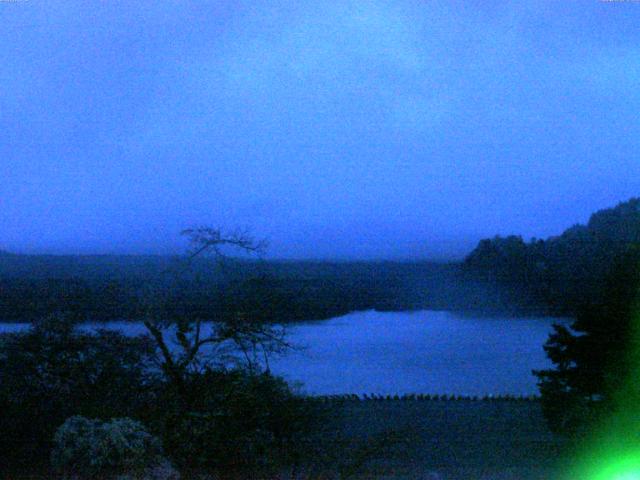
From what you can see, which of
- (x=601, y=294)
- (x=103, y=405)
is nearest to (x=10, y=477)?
(x=103, y=405)

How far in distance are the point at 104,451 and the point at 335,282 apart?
282 inches

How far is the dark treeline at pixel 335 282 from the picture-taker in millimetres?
8422

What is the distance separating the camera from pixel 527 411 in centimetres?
1109

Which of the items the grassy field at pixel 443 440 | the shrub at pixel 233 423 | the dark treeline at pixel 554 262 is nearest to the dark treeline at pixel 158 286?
the shrub at pixel 233 423

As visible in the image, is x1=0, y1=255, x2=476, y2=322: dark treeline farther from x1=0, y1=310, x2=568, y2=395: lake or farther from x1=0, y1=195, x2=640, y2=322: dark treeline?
x1=0, y1=310, x2=568, y2=395: lake

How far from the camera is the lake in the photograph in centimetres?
1088

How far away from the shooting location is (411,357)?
12297mm

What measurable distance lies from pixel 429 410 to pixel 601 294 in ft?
11.5

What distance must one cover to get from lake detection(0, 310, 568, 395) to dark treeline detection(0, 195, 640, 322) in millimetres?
392

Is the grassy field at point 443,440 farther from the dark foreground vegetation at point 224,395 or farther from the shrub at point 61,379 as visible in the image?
the shrub at point 61,379

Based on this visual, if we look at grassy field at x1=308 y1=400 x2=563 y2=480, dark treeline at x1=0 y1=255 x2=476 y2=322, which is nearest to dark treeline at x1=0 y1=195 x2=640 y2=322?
dark treeline at x1=0 y1=255 x2=476 y2=322

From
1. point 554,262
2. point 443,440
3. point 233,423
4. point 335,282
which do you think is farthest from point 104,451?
point 554,262

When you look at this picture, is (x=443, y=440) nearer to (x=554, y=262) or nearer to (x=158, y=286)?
(x=158, y=286)

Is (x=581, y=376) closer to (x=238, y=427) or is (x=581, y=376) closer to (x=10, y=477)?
(x=238, y=427)
